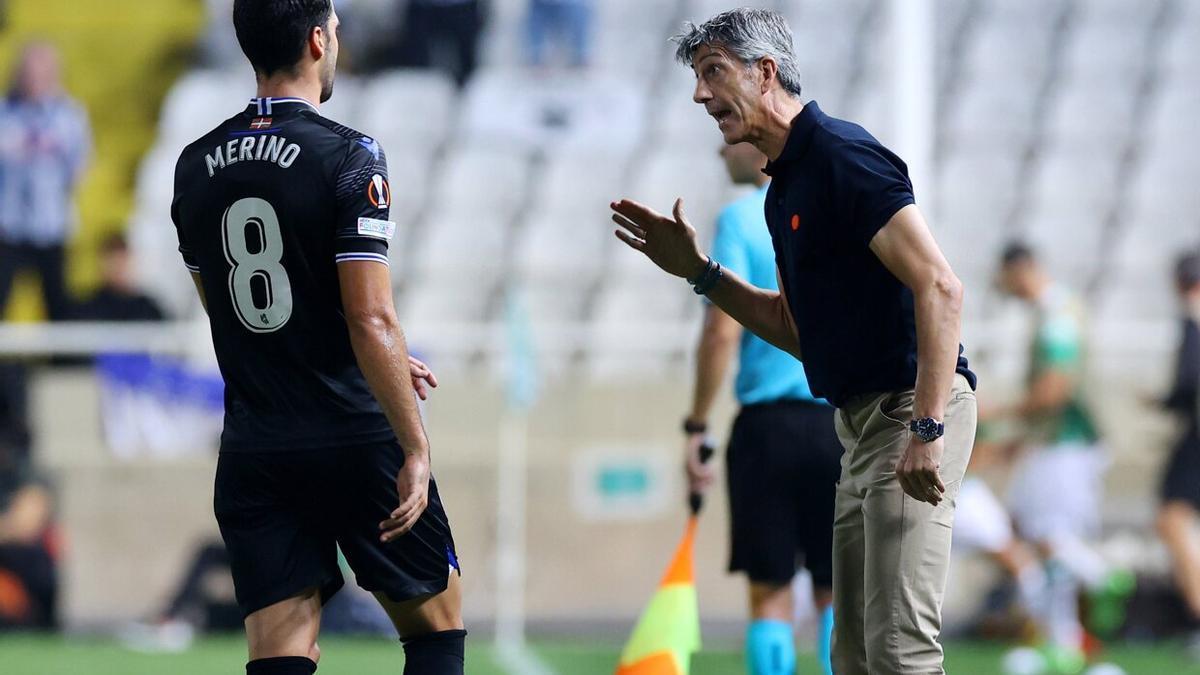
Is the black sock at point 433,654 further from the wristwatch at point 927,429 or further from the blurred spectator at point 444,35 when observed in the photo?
the blurred spectator at point 444,35

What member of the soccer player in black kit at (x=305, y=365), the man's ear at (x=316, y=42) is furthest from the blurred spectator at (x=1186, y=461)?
the man's ear at (x=316, y=42)

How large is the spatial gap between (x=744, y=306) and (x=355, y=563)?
124 cm

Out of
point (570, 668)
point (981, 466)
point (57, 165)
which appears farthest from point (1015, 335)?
point (57, 165)

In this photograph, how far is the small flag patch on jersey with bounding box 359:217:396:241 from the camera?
3980mm

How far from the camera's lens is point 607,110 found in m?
15.6

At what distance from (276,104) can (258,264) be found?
38cm

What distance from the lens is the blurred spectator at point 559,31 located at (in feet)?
50.7

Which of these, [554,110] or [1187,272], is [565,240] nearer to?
[554,110]

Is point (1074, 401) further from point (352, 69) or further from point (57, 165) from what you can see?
point (352, 69)

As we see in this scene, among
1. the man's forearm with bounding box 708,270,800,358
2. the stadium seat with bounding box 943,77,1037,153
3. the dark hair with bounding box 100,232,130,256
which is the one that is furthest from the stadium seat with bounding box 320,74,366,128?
the man's forearm with bounding box 708,270,800,358

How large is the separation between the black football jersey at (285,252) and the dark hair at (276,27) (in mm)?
101

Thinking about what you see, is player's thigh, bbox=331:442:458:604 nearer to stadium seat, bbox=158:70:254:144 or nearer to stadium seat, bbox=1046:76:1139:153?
stadium seat, bbox=158:70:254:144

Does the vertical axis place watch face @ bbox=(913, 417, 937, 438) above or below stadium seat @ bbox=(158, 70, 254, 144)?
below

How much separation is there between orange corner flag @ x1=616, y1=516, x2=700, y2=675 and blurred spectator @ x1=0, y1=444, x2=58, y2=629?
5.68 metres
